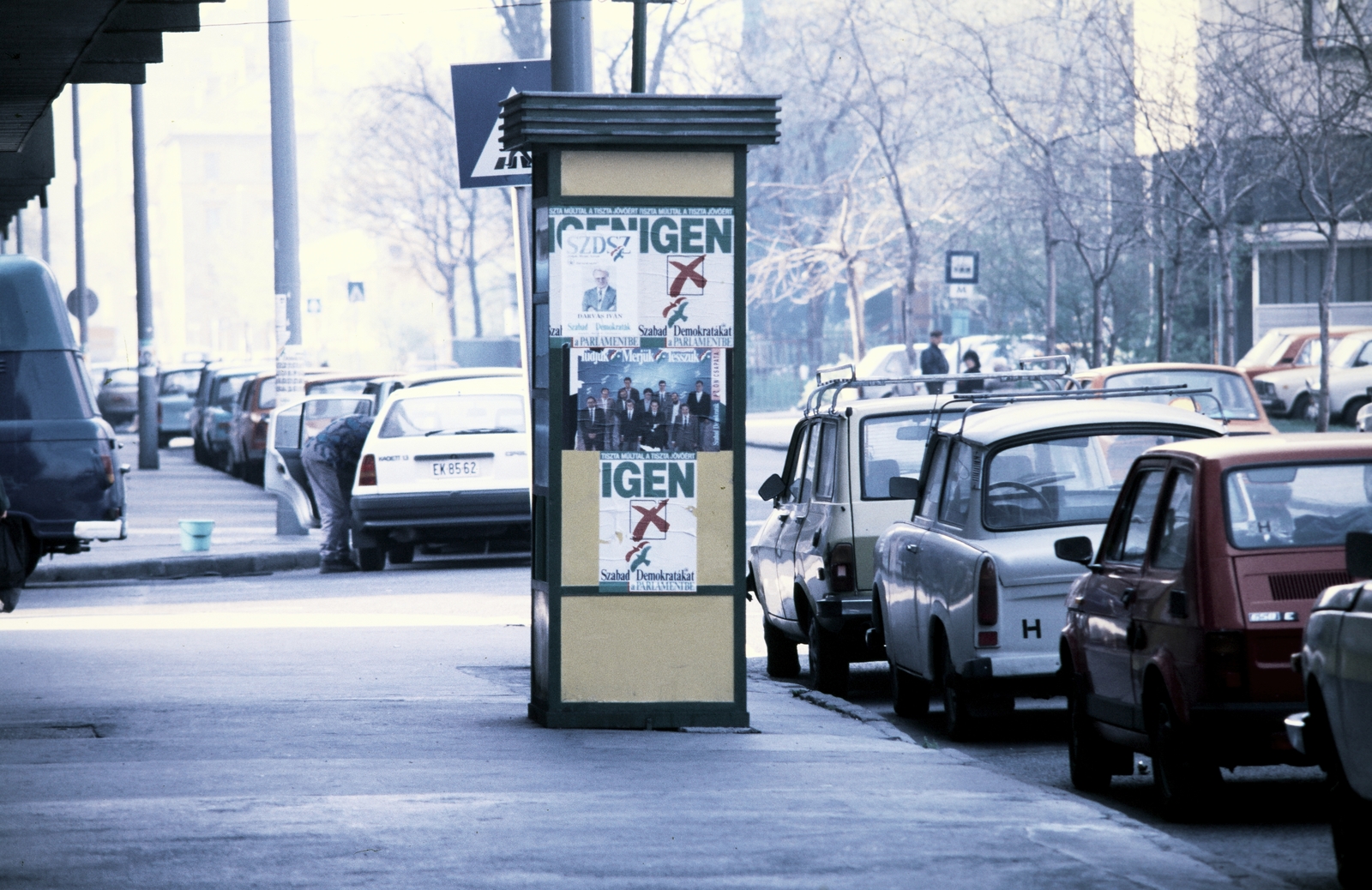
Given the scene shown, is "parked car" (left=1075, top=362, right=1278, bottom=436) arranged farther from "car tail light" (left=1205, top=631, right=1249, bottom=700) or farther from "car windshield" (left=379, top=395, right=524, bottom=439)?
"car tail light" (left=1205, top=631, right=1249, bottom=700)

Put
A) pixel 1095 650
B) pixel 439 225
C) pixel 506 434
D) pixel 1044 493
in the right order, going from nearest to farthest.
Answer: pixel 1095 650 < pixel 1044 493 < pixel 506 434 < pixel 439 225

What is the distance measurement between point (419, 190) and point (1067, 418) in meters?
61.7

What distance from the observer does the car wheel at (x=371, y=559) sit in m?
19.8

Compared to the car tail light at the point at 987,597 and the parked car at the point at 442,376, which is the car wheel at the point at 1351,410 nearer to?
the parked car at the point at 442,376

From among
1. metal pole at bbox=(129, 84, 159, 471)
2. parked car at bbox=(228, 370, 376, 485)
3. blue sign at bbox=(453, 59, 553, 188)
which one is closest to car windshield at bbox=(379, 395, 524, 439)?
blue sign at bbox=(453, 59, 553, 188)

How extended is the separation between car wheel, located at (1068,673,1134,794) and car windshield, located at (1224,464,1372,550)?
1408 mm

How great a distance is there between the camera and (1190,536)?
7.20m

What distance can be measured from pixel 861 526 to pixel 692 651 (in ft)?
8.46

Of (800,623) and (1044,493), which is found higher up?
(1044,493)

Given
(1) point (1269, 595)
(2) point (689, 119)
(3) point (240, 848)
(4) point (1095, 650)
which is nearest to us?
(3) point (240, 848)

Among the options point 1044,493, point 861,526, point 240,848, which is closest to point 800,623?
point 861,526

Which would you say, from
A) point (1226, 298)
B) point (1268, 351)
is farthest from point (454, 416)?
point (1268, 351)

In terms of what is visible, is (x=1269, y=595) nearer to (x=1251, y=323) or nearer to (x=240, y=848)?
(x=240, y=848)

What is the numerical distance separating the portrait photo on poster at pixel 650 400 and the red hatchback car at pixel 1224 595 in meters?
2.06
